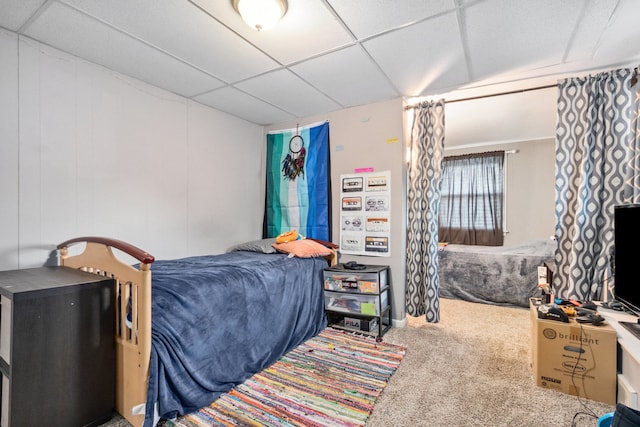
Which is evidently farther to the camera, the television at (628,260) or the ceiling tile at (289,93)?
the ceiling tile at (289,93)

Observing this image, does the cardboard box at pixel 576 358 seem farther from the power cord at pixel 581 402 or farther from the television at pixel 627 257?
the television at pixel 627 257

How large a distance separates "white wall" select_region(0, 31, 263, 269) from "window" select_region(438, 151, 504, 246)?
4.18 meters

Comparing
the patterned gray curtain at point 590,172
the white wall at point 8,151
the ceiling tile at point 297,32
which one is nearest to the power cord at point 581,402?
the patterned gray curtain at point 590,172

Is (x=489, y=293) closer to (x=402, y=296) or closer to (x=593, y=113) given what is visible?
(x=402, y=296)

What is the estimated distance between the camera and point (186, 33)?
6.13 ft

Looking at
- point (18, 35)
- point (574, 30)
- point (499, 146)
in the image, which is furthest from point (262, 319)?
point (499, 146)

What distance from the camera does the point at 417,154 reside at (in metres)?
3.02

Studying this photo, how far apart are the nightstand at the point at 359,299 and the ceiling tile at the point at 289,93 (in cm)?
166

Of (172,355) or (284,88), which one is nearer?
(172,355)

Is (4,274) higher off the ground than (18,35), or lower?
lower

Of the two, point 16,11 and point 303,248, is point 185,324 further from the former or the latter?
point 16,11

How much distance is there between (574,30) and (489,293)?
2714 mm

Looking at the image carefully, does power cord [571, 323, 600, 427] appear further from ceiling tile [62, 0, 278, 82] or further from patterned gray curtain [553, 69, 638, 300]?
ceiling tile [62, 0, 278, 82]

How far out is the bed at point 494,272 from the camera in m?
3.38
